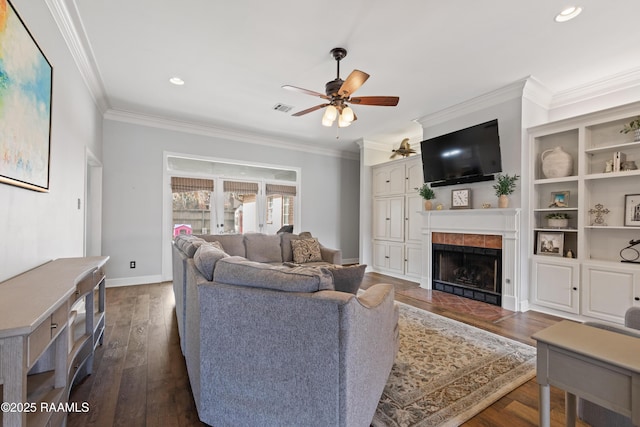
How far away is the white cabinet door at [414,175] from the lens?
5176 millimetres

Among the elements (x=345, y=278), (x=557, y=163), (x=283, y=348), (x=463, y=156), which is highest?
(x=463, y=156)

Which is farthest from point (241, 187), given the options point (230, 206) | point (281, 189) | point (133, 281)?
point (133, 281)

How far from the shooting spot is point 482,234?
397cm

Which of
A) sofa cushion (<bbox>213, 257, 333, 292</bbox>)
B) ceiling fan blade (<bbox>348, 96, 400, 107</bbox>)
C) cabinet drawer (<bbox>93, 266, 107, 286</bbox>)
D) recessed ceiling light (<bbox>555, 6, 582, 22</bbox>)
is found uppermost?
recessed ceiling light (<bbox>555, 6, 582, 22</bbox>)

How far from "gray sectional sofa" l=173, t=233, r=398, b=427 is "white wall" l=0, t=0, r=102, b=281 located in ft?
3.97

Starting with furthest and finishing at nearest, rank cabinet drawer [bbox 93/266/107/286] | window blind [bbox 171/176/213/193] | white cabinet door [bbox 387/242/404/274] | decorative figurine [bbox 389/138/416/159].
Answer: decorative figurine [bbox 389/138/416/159]
white cabinet door [bbox 387/242/404/274]
window blind [bbox 171/176/213/193]
cabinet drawer [bbox 93/266/107/286]

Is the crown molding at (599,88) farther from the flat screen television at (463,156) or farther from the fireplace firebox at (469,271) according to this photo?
the fireplace firebox at (469,271)

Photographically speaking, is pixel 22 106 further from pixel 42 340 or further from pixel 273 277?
pixel 273 277

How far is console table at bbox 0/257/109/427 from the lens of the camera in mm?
894

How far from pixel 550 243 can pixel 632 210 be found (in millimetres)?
806

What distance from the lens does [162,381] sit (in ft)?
6.55

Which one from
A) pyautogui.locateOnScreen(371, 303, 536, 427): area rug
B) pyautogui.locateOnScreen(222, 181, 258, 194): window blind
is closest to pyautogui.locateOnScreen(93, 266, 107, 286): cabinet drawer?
pyautogui.locateOnScreen(371, 303, 536, 427): area rug

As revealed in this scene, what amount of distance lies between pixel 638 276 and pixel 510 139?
1.96 meters

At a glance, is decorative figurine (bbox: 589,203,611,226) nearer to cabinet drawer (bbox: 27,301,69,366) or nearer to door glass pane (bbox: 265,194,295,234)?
cabinet drawer (bbox: 27,301,69,366)
